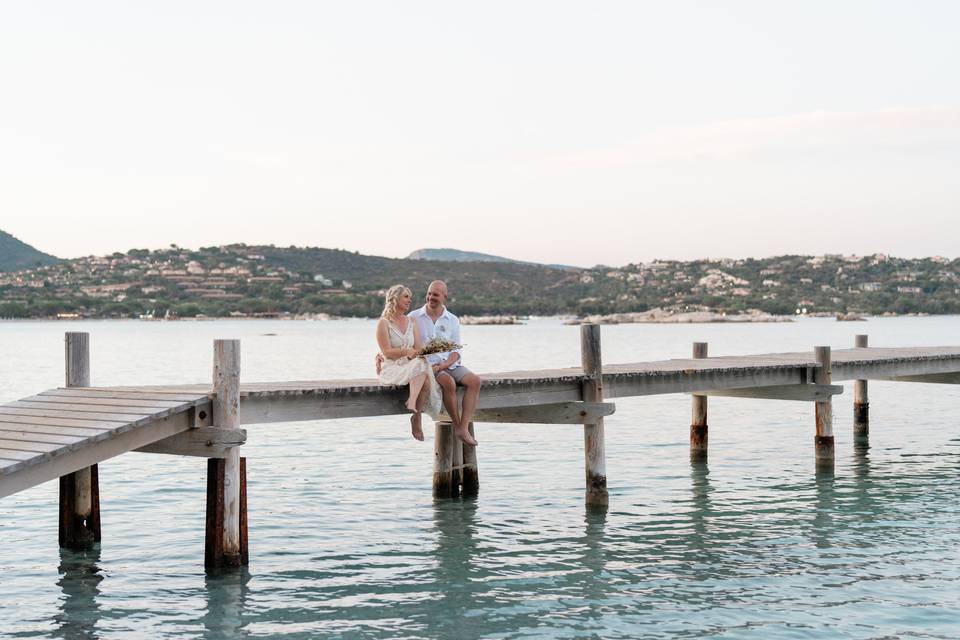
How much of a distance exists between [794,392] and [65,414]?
38.3 feet

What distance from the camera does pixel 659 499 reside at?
17125mm

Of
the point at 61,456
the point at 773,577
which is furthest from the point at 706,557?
the point at 61,456

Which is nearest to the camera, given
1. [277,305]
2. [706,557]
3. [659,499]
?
[706,557]

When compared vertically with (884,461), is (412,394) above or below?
above

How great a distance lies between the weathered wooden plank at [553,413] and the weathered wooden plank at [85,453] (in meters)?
4.77

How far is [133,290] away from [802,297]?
101 meters

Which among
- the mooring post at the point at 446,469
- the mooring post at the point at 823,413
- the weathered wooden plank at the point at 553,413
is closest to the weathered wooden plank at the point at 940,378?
the mooring post at the point at 823,413

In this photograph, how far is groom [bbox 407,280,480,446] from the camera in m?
12.7

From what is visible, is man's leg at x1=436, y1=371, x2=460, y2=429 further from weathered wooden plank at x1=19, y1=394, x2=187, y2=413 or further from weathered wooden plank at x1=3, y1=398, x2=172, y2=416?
weathered wooden plank at x1=3, y1=398, x2=172, y2=416

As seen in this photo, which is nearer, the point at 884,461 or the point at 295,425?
the point at 884,461

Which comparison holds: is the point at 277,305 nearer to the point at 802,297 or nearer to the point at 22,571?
the point at 802,297

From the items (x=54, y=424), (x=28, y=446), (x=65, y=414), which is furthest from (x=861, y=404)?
(x=28, y=446)

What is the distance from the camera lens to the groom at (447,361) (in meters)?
12.7

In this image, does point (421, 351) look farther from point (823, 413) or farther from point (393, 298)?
point (823, 413)
